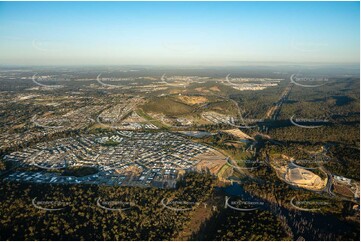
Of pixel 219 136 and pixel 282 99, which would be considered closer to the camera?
pixel 219 136

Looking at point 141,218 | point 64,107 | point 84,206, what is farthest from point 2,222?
point 64,107

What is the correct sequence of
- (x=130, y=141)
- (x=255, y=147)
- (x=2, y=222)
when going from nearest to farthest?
(x=2, y=222) → (x=255, y=147) → (x=130, y=141)

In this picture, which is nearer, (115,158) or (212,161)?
(212,161)

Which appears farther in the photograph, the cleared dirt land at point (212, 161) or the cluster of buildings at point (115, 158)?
the cleared dirt land at point (212, 161)

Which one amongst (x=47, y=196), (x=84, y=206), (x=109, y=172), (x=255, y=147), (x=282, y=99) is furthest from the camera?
(x=282, y=99)

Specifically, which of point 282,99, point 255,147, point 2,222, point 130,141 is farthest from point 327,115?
point 2,222

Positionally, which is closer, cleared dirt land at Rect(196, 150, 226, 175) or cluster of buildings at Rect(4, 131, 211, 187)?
cluster of buildings at Rect(4, 131, 211, 187)

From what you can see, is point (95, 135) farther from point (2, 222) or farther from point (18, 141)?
point (2, 222)
